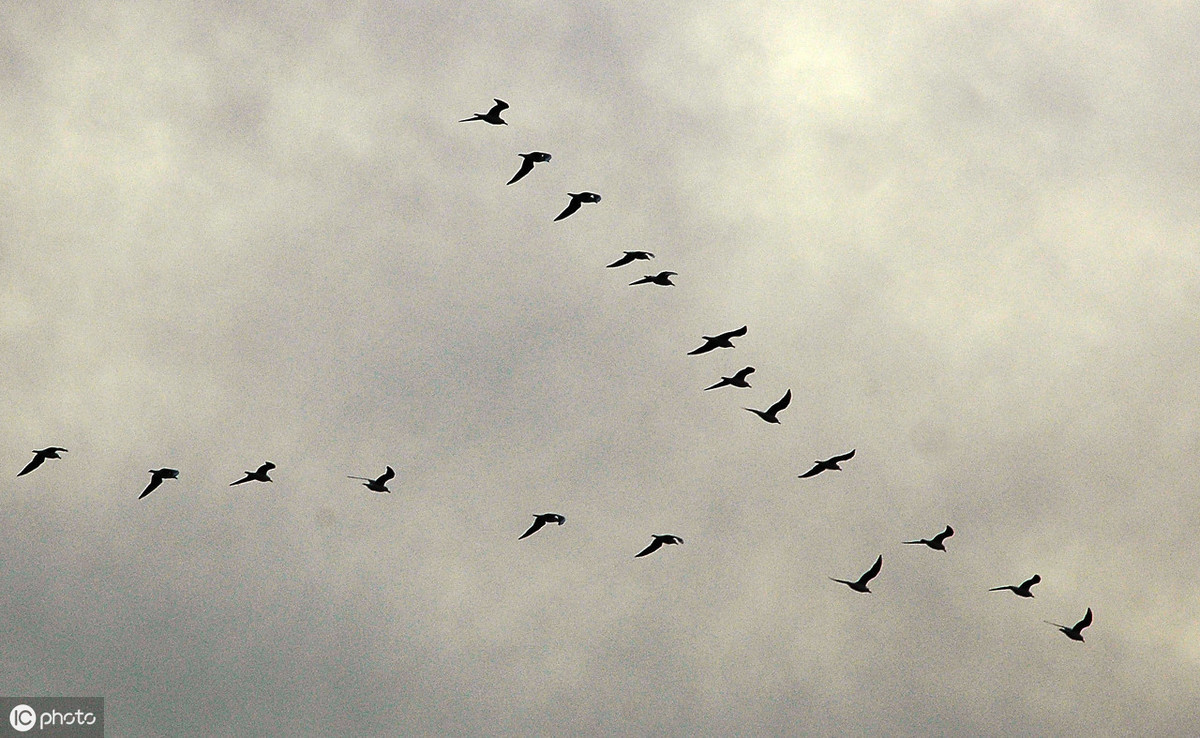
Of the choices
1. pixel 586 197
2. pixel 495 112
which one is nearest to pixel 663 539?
pixel 586 197

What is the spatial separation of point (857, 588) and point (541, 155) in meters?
37.0

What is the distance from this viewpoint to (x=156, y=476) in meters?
107

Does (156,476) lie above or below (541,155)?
below

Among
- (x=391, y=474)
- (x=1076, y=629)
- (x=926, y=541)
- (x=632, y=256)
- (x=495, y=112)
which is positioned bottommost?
(x=1076, y=629)

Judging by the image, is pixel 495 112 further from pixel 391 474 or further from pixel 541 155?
pixel 391 474

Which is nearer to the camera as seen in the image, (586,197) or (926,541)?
(586,197)

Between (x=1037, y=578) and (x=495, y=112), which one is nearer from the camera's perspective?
(x=495, y=112)

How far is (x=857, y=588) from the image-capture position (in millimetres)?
107125

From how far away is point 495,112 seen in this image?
331ft

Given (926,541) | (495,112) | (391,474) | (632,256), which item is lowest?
(926,541)

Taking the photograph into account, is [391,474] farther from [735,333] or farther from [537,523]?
[735,333]

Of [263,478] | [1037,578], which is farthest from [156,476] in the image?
[1037,578]

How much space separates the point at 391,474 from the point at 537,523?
35.3 ft

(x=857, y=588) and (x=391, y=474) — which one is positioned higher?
(x=391, y=474)
